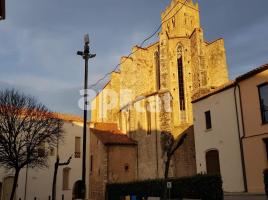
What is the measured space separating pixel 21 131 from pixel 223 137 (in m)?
16.0

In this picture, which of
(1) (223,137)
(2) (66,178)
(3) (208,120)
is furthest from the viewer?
(2) (66,178)

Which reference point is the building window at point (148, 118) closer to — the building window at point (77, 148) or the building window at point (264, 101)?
the building window at point (77, 148)

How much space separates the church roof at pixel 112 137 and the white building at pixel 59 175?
318 centimetres

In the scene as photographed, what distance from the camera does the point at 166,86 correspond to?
37.1 metres

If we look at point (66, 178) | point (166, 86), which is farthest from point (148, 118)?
point (66, 178)

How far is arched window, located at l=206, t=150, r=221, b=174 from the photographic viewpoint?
1919cm

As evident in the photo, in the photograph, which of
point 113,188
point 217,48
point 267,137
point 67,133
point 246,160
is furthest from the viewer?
point 217,48

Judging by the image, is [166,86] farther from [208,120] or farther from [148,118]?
[208,120]

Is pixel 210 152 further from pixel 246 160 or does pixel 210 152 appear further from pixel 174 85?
pixel 174 85

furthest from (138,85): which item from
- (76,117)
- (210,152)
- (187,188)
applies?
(187,188)

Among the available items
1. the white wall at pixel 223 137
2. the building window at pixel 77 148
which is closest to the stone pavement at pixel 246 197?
the white wall at pixel 223 137

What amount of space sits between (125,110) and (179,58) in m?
10.9

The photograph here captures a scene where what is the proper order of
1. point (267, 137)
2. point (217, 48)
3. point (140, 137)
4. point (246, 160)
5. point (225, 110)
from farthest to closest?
point (217, 48) → point (140, 137) → point (225, 110) → point (246, 160) → point (267, 137)

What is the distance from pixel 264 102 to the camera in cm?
1648
